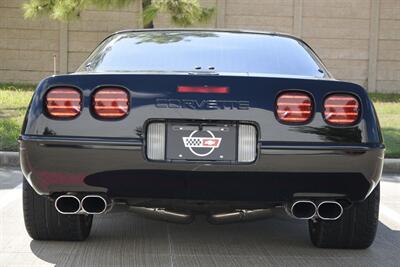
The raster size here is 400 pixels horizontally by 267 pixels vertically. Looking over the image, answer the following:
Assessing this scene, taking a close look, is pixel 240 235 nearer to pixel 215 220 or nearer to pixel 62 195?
pixel 215 220

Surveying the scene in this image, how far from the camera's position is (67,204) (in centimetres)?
409

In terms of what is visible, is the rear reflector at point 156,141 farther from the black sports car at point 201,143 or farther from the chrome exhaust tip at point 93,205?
the chrome exhaust tip at point 93,205

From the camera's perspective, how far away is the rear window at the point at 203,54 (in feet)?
14.4

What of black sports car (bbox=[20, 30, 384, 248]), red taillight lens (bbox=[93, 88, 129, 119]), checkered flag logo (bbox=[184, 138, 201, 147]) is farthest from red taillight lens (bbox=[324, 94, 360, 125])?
red taillight lens (bbox=[93, 88, 129, 119])

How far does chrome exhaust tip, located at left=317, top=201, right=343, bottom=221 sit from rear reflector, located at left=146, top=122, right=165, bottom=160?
0.95m

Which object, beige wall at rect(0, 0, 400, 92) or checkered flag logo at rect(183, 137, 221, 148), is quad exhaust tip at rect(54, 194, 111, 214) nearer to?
checkered flag logo at rect(183, 137, 221, 148)

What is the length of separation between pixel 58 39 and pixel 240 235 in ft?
67.4

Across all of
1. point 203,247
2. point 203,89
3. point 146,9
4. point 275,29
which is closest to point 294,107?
point 203,89

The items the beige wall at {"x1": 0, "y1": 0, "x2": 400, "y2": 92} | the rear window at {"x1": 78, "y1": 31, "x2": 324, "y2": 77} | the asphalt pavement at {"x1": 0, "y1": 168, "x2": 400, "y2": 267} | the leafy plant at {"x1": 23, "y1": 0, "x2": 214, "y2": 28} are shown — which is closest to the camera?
the asphalt pavement at {"x1": 0, "y1": 168, "x2": 400, "y2": 267}

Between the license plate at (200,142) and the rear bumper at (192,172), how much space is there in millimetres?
55

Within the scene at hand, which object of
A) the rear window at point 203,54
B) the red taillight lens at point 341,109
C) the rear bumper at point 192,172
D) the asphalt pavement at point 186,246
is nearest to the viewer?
the rear bumper at point 192,172

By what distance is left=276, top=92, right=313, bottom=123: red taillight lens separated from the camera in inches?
154

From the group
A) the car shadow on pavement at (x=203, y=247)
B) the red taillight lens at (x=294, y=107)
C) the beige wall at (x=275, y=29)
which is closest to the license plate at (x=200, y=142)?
the red taillight lens at (x=294, y=107)

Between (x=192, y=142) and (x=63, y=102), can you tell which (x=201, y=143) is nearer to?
(x=192, y=142)
